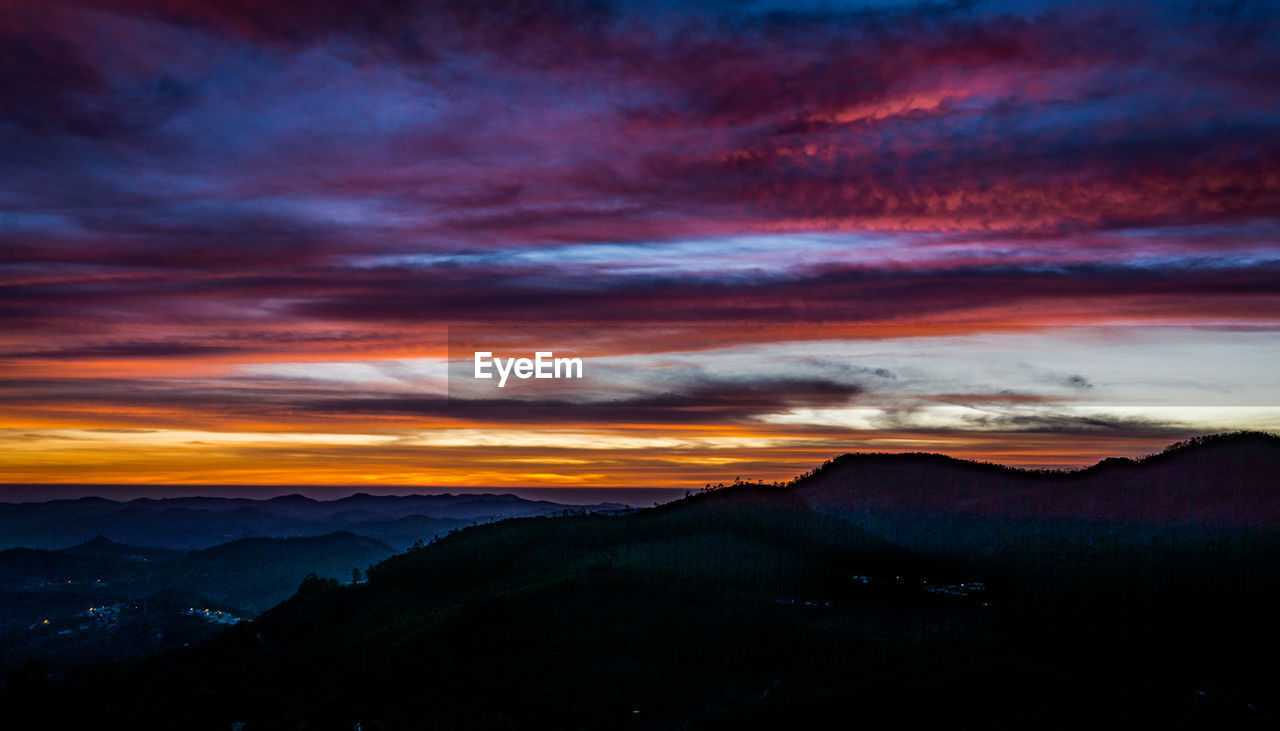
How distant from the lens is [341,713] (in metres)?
189

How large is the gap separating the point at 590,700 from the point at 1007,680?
269 ft

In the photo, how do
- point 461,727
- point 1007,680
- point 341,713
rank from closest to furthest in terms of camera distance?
point 1007,680 < point 461,727 < point 341,713

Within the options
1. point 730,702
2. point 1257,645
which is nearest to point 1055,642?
point 1257,645

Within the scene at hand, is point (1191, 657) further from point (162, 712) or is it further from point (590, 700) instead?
point (162, 712)

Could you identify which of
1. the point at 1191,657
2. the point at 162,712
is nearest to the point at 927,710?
the point at 1191,657

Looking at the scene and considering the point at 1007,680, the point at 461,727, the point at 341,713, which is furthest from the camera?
the point at 341,713

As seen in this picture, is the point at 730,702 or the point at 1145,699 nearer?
the point at 1145,699

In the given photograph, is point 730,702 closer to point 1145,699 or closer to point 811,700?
point 811,700

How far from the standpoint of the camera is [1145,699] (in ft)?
511

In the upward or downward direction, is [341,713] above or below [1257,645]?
below

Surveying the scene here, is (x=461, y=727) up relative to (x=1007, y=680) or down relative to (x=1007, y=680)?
down

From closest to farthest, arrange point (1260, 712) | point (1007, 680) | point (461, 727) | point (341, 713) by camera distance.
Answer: point (1260, 712) < point (1007, 680) < point (461, 727) < point (341, 713)

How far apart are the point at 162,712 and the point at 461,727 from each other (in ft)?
200

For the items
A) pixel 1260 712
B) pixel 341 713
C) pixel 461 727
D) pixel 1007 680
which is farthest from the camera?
pixel 341 713
